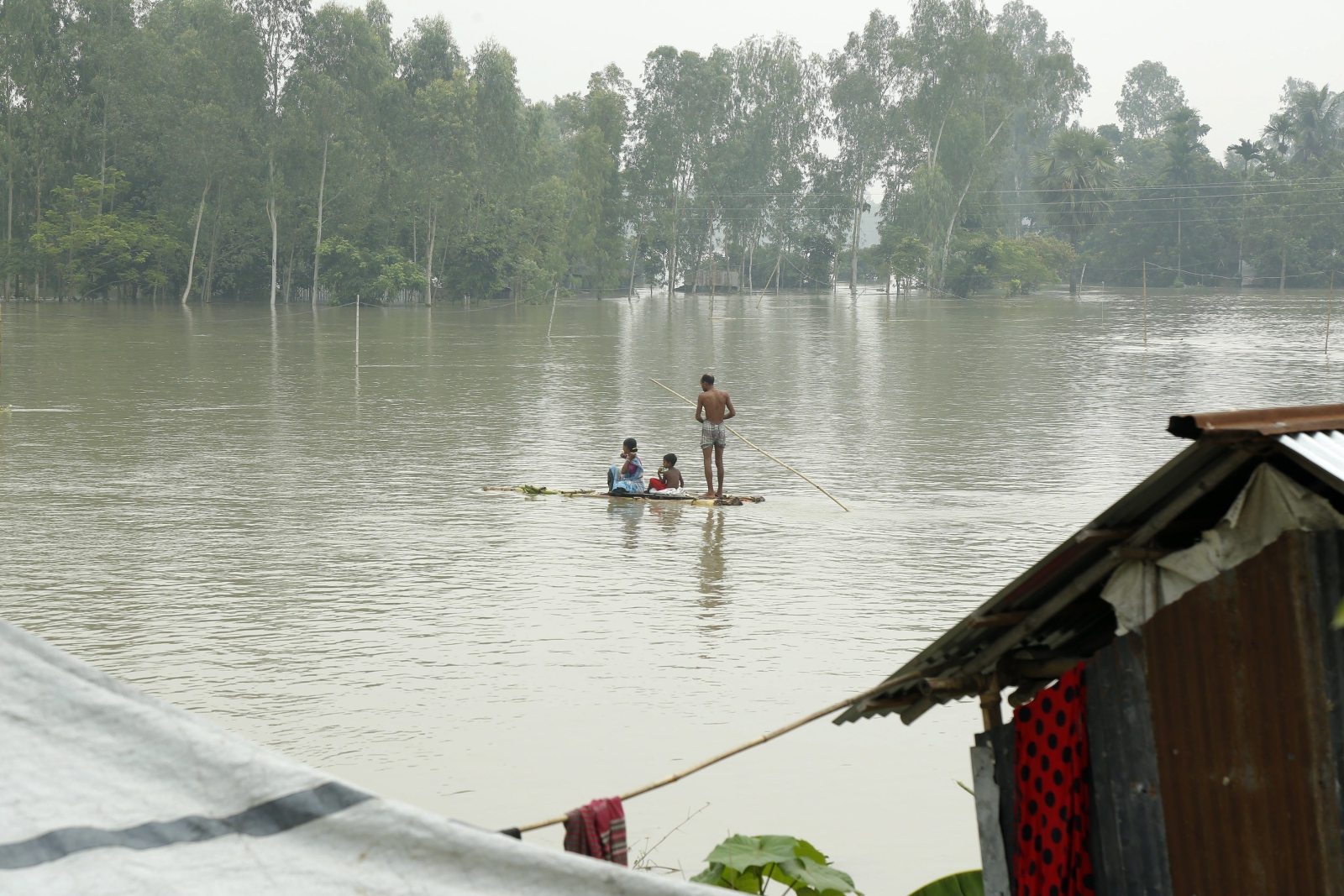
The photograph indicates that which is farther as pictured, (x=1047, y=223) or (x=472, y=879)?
(x=1047, y=223)

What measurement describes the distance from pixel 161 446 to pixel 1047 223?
73.0m

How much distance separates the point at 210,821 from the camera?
282 centimetres

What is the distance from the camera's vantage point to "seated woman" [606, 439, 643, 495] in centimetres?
1352

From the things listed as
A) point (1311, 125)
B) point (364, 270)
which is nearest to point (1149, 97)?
point (1311, 125)

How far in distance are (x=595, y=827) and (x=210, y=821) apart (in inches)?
47.4

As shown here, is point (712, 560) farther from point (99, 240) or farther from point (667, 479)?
point (99, 240)

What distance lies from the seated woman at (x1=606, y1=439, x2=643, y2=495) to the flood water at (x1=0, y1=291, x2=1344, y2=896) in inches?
7.4

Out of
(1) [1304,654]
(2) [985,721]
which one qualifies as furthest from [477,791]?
(1) [1304,654]

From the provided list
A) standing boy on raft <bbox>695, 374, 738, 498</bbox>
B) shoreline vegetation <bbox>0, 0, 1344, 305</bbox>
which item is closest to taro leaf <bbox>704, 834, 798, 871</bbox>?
standing boy on raft <bbox>695, 374, 738, 498</bbox>

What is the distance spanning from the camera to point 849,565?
10547 mm

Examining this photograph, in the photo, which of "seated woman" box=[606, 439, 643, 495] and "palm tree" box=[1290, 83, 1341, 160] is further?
"palm tree" box=[1290, 83, 1341, 160]

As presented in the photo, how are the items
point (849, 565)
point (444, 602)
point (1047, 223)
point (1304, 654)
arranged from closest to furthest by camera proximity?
point (1304, 654), point (444, 602), point (849, 565), point (1047, 223)

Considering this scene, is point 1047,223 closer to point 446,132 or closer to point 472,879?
point 446,132

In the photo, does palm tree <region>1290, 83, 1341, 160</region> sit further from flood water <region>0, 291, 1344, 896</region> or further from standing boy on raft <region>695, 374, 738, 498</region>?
standing boy on raft <region>695, 374, 738, 498</region>
